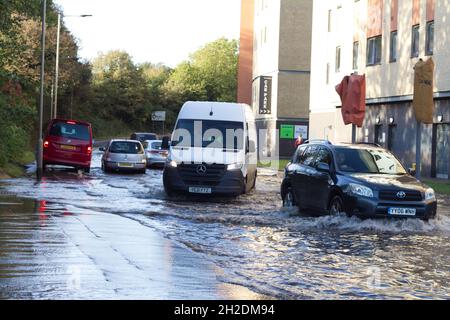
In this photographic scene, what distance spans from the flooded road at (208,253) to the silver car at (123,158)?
13.1 meters

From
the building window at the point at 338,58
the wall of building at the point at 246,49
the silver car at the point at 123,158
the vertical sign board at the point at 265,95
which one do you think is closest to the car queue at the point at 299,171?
the silver car at the point at 123,158

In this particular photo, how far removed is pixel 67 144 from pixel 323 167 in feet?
52.5

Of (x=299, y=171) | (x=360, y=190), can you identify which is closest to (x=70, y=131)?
(x=299, y=171)

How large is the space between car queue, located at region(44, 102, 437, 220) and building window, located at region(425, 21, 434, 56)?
13207mm

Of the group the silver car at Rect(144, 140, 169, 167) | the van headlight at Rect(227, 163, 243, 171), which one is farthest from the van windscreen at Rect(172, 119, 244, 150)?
the silver car at Rect(144, 140, 169, 167)

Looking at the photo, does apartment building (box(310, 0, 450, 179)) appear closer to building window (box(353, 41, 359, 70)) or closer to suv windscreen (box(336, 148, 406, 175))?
building window (box(353, 41, 359, 70))

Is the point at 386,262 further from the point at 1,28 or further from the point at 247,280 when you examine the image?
the point at 1,28

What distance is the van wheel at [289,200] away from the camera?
16906 mm

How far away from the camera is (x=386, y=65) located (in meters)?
36.6

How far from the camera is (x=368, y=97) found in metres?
38.6

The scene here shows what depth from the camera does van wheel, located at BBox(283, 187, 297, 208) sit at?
16906 millimetres

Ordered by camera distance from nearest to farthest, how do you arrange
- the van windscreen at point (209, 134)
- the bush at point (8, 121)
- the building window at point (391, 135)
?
1. the van windscreen at point (209, 134)
2. the bush at point (8, 121)
3. the building window at point (391, 135)

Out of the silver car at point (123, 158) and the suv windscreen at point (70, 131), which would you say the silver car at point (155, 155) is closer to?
the silver car at point (123, 158)
